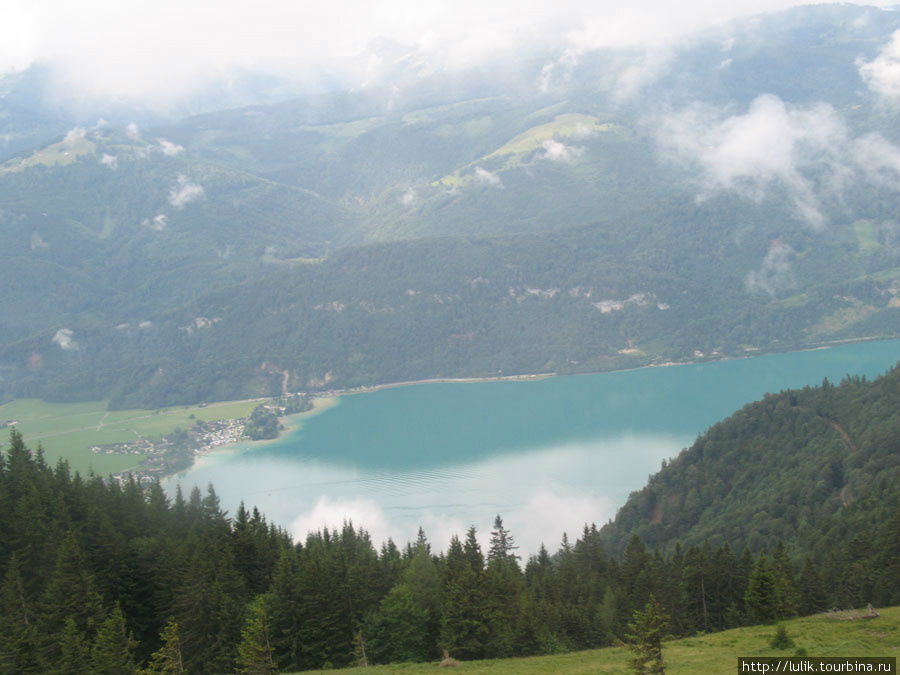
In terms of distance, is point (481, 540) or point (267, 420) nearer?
point (481, 540)

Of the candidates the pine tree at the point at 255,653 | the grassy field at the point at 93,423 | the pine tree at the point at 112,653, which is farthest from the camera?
the grassy field at the point at 93,423

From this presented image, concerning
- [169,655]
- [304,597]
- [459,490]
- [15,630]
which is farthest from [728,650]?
[459,490]

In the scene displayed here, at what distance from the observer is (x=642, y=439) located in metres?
108

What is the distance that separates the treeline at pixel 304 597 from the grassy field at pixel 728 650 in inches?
117

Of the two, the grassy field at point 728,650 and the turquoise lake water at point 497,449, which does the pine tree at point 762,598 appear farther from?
the turquoise lake water at point 497,449

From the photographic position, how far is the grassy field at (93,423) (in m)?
112

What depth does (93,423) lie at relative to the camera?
13775 cm

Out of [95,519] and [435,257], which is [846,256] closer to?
[435,257]

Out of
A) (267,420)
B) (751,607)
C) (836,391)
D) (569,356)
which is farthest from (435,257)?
(751,607)

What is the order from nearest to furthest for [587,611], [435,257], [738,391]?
[587,611] → [738,391] → [435,257]

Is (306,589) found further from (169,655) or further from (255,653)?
(169,655)

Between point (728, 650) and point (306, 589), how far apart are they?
49.0 ft

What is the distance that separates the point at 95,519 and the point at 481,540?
3597 centimetres

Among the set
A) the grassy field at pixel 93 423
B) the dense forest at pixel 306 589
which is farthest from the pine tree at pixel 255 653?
the grassy field at pixel 93 423
